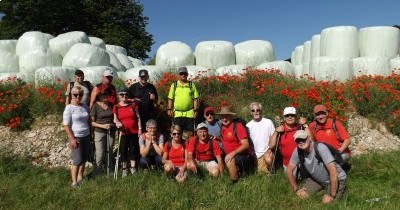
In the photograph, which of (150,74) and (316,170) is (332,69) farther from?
(316,170)

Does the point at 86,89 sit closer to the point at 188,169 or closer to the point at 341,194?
the point at 188,169

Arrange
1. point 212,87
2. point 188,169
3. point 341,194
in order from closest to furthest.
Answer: point 341,194
point 188,169
point 212,87

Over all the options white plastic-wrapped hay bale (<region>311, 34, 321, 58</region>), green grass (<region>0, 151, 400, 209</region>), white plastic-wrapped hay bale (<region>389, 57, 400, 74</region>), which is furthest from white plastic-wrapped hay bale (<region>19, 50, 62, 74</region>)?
white plastic-wrapped hay bale (<region>389, 57, 400, 74</region>)

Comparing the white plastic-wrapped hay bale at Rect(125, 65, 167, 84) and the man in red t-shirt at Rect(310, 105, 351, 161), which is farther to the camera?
the white plastic-wrapped hay bale at Rect(125, 65, 167, 84)

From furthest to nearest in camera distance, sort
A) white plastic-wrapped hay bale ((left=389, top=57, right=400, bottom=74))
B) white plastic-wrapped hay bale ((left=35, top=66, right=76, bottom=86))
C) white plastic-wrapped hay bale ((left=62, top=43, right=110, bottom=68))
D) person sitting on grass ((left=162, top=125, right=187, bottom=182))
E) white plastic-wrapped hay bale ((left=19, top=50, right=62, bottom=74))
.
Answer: white plastic-wrapped hay bale ((left=19, top=50, right=62, bottom=74))
white plastic-wrapped hay bale ((left=62, top=43, right=110, bottom=68))
white plastic-wrapped hay bale ((left=389, top=57, right=400, bottom=74))
white plastic-wrapped hay bale ((left=35, top=66, right=76, bottom=86))
person sitting on grass ((left=162, top=125, right=187, bottom=182))

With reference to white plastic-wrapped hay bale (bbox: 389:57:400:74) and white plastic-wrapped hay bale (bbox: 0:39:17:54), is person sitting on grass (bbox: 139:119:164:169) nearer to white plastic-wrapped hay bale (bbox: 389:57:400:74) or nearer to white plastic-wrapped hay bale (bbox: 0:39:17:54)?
white plastic-wrapped hay bale (bbox: 389:57:400:74)

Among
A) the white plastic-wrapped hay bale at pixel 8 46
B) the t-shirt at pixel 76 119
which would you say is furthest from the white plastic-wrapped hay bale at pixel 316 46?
the white plastic-wrapped hay bale at pixel 8 46

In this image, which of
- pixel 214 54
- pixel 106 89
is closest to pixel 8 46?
pixel 214 54

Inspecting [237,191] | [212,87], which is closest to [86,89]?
[237,191]

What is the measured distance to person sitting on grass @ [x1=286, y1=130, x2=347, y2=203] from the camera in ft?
14.5

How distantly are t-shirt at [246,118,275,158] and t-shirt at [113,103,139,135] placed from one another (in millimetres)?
1817

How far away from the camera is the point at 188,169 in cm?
537

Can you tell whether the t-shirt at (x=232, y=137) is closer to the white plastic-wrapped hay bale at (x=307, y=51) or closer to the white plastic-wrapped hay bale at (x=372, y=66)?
the white plastic-wrapped hay bale at (x=372, y=66)

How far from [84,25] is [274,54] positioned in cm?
1589
